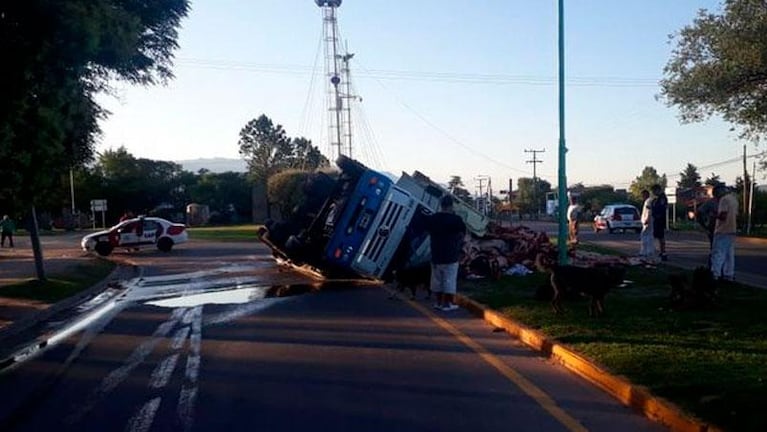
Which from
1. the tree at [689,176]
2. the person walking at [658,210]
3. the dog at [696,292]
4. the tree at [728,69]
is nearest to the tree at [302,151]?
the tree at [689,176]

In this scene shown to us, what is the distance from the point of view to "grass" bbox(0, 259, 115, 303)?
744 inches

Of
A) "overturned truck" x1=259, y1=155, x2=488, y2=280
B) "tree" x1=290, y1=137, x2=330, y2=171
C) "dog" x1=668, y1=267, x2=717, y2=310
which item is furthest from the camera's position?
"tree" x1=290, y1=137, x2=330, y2=171

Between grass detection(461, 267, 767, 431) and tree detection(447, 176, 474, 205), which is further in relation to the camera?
tree detection(447, 176, 474, 205)

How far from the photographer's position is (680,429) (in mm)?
6621

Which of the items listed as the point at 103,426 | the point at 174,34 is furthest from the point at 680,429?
the point at 174,34

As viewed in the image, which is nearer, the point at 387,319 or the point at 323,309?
the point at 387,319

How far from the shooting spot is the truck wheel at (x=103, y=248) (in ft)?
116

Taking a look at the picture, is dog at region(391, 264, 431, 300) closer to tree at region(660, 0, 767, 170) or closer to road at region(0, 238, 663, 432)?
road at region(0, 238, 663, 432)

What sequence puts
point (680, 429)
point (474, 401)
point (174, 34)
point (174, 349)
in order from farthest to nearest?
1. point (174, 34)
2. point (174, 349)
3. point (474, 401)
4. point (680, 429)

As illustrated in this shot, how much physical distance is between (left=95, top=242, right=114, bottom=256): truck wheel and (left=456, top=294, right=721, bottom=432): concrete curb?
25.6 m

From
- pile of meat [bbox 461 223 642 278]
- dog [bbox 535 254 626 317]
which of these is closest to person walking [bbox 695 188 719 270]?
pile of meat [bbox 461 223 642 278]

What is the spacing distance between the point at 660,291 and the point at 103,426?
10.4 metres

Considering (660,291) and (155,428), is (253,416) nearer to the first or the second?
(155,428)

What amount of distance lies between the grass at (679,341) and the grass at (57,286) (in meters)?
9.18
